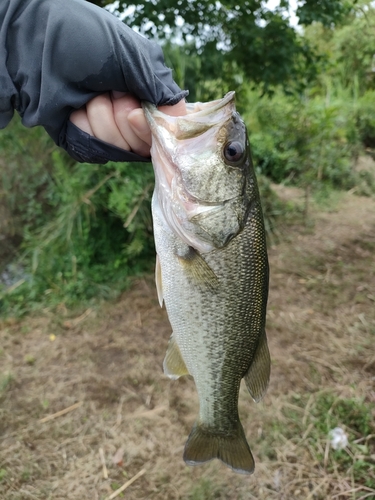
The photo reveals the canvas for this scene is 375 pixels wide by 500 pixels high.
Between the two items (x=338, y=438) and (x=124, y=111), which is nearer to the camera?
(x=124, y=111)

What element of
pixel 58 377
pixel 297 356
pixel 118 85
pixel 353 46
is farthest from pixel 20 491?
pixel 353 46

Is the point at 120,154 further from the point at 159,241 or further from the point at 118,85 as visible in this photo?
the point at 159,241

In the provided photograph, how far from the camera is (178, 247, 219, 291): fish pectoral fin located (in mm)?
1491

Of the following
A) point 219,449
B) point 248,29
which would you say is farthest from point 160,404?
point 248,29

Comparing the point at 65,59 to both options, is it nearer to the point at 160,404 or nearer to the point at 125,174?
the point at 160,404

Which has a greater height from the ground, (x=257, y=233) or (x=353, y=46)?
(x=353, y=46)

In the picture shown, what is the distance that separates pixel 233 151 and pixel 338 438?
2327 millimetres

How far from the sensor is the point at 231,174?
145 cm

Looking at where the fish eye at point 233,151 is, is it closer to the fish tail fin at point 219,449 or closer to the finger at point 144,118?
the finger at point 144,118

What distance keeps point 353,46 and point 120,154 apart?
11626mm

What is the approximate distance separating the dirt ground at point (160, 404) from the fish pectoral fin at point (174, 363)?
138cm

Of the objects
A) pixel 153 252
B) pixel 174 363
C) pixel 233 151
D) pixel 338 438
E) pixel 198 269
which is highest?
pixel 233 151

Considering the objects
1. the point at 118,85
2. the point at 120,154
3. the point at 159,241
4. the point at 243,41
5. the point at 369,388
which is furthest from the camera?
the point at 243,41

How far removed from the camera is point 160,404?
3.30 meters
